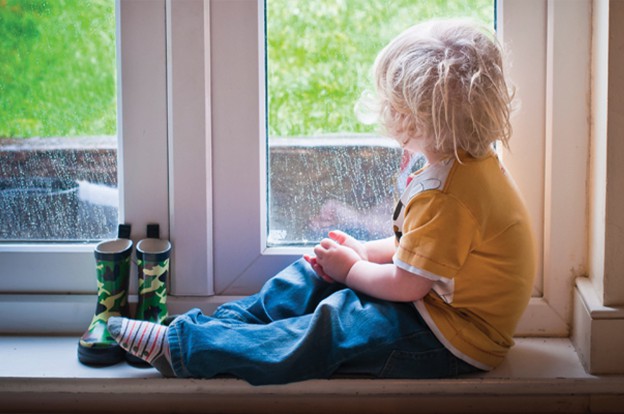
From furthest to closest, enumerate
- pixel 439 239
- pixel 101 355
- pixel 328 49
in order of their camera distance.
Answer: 1. pixel 328 49
2. pixel 101 355
3. pixel 439 239

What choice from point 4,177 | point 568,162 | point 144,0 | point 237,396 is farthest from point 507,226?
point 4,177

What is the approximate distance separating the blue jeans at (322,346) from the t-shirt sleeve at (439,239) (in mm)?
89

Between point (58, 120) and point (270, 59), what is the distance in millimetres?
379

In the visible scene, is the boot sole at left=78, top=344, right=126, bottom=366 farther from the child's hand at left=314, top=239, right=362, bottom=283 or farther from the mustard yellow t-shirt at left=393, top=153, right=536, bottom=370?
the mustard yellow t-shirt at left=393, top=153, right=536, bottom=370

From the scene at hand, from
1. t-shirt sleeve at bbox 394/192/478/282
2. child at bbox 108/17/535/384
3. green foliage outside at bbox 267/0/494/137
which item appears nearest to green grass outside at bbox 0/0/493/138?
green foliage outside at bbox 267/0/494/137

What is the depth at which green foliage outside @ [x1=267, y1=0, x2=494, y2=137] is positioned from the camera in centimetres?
121

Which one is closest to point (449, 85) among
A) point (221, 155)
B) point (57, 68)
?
point (221, 155)

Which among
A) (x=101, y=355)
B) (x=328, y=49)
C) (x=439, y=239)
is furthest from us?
(x=328, y=49)

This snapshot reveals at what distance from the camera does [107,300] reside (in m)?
1.17

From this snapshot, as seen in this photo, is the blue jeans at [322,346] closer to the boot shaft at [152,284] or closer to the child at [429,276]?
the child at [429,276]

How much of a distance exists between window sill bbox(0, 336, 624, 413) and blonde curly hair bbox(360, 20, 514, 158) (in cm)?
34

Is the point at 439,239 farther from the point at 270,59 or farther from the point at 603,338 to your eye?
the point at 270,59

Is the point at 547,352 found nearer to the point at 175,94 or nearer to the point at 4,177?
the point at 175,94

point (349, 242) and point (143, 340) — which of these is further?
point (349, 242)
